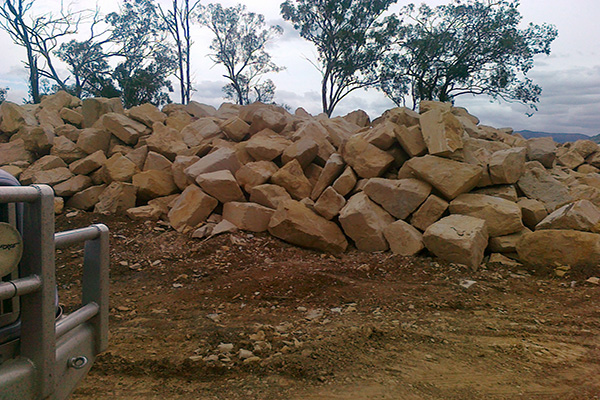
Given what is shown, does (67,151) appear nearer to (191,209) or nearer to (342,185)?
(191,209)

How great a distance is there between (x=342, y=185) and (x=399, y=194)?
0.97 meters

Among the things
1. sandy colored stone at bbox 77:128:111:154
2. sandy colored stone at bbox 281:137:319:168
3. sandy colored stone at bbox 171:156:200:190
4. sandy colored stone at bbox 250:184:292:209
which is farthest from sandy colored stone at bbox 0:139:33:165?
sandy colored stone at bbox 281:137:319:168

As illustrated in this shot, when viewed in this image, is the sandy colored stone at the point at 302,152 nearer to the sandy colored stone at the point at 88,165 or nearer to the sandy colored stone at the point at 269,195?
the sandy colored stone at the point at 269,195

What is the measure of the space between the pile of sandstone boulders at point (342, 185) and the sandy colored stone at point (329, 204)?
0.6 inches

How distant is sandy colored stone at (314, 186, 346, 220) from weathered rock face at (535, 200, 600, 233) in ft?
9.08

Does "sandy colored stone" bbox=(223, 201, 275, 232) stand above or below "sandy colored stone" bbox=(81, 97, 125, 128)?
below

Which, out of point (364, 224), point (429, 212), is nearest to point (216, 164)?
point (364, 224)

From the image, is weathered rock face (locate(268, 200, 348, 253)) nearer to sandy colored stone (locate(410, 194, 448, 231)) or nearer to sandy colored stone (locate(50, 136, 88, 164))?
sandy colored stone (locate(410, 194, 448, 231))

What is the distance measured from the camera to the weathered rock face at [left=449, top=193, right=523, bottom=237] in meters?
5.93

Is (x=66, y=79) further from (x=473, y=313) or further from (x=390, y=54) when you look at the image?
(x=473, y=313)

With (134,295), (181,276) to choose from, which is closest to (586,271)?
(181,276)

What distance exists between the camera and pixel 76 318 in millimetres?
1744

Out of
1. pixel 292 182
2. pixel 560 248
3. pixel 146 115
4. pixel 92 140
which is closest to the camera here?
pixel 560 248

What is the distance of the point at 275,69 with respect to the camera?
2945cm
